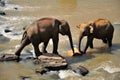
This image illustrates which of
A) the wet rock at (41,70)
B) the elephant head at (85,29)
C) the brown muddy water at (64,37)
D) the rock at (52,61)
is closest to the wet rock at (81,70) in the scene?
the brown muddy water at (64,37)

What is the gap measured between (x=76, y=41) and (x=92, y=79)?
412 centimetres

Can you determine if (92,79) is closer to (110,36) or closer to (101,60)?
(101,60)

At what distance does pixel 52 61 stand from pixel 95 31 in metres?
2.74

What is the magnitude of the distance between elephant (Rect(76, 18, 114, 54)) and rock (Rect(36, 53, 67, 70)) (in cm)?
164

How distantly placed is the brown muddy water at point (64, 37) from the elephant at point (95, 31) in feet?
1.11

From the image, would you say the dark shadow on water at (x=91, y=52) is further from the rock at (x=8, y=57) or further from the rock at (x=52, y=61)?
the rock at (x=8, y=57)

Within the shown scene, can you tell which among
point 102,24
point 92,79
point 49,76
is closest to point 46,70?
point 49,76

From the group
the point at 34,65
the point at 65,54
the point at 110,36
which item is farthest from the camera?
the point at 110,36

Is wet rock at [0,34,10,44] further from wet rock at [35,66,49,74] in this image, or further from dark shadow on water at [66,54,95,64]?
wet rock at [35,66,49,74]

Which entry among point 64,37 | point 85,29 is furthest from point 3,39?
point 85,29

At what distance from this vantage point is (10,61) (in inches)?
486

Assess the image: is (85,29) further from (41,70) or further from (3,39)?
(3,39)

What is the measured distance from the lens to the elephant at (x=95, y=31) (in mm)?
13391

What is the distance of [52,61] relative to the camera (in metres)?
11.7
